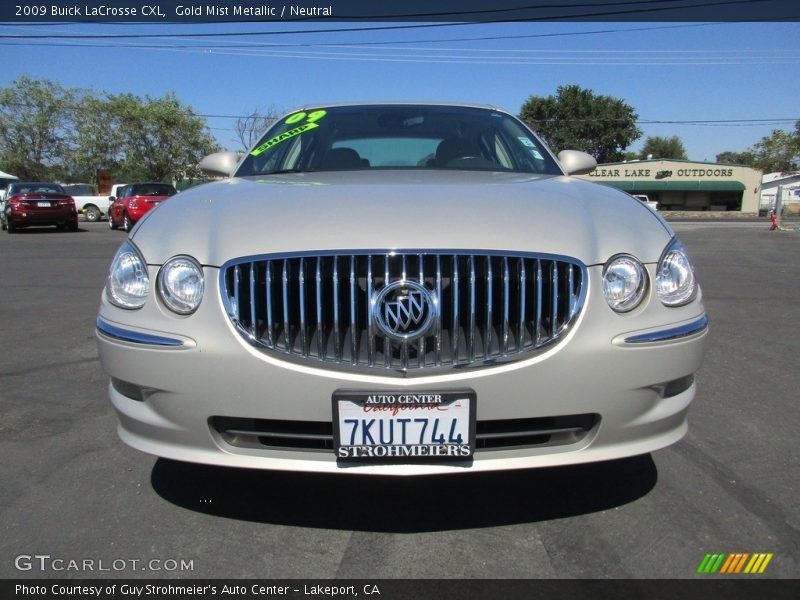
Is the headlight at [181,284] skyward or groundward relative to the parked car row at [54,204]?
skyward

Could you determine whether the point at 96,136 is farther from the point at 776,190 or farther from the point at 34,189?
the point at 776,190

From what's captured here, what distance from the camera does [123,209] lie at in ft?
62.9

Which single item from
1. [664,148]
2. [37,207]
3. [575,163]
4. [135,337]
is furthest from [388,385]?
[664,148]

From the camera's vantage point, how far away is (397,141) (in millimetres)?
3713

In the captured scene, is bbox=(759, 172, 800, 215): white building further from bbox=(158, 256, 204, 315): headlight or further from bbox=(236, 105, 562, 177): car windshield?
bbox=(158, 256, 204, 315): headlight

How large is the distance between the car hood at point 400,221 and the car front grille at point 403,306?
0.17 ft

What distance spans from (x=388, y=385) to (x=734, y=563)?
4.15 feet

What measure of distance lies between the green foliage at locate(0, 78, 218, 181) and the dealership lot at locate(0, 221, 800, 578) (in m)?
46.4

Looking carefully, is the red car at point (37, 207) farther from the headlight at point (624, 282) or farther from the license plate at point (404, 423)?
the headlight at point (624, 282)

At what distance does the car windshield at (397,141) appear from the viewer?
344 centimetres

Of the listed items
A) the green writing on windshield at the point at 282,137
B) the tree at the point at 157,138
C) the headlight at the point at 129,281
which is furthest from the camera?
the tree at the point at 157,138

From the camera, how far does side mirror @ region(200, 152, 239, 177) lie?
3.58 m

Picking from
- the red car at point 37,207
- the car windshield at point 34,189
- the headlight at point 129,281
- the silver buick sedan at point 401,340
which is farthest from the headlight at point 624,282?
the car windshield at point 34,189
